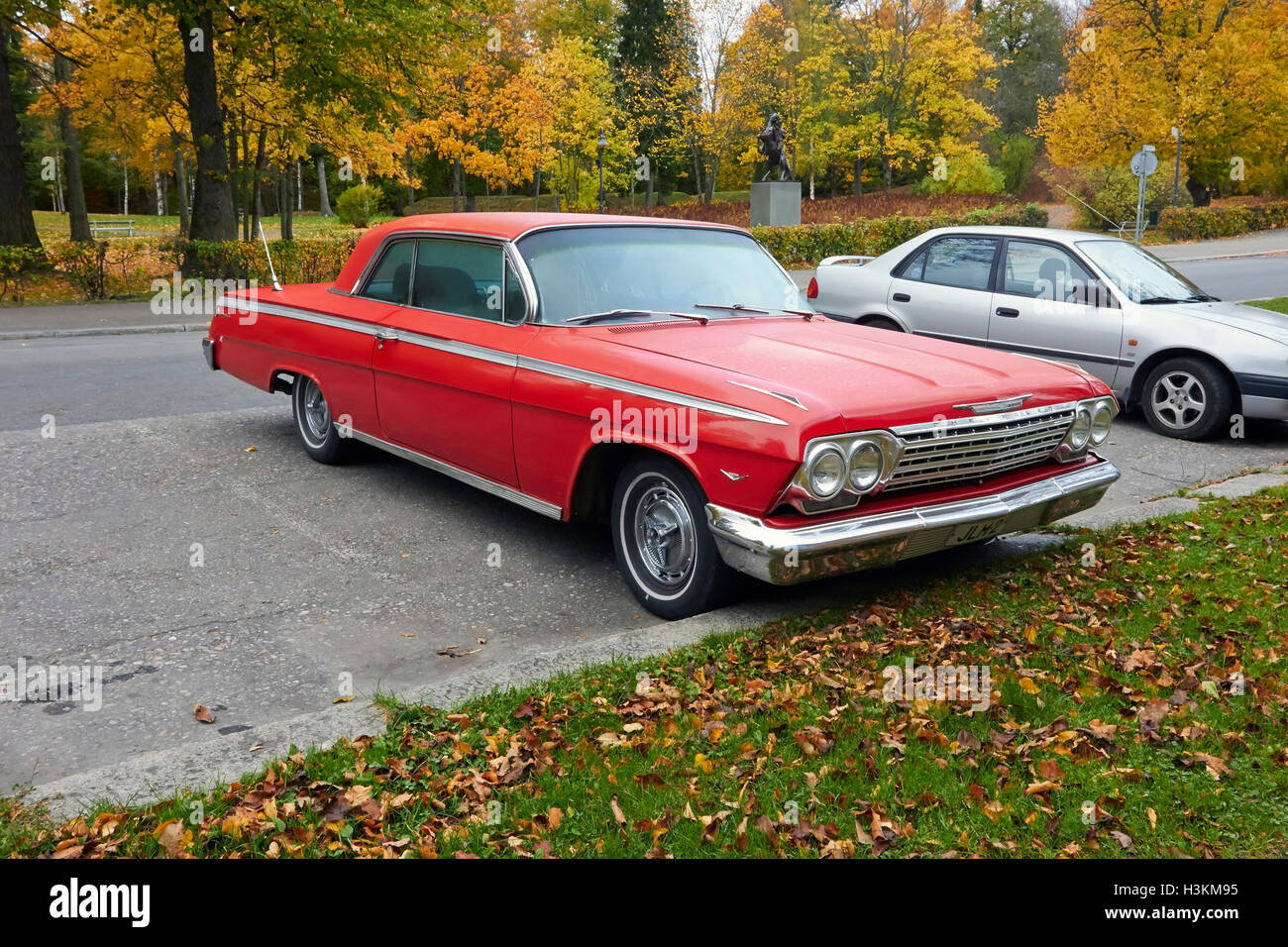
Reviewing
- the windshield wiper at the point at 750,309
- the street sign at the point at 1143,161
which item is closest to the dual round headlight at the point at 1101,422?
the windshield wiper at the point at 750,309

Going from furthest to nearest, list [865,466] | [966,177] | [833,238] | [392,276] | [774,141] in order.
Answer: [966,177]
[774,141]
[833,238]
[392,276]
[865,466]

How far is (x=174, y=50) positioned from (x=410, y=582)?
80.6ft

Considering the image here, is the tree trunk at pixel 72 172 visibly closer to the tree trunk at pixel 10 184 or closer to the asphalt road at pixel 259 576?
the tree trunk at pixel 10 184

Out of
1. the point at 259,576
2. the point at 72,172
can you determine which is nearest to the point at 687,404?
the point at 259,576

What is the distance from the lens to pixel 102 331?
15688 millimetres

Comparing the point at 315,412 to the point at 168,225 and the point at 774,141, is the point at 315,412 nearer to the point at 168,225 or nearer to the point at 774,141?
the point at 774,141

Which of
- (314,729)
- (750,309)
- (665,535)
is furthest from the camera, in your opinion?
(750,309)

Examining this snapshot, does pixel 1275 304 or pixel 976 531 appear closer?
pixel 976 531

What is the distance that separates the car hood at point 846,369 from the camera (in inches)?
178

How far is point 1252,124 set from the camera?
4141cm

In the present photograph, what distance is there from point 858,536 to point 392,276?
3.81 metres

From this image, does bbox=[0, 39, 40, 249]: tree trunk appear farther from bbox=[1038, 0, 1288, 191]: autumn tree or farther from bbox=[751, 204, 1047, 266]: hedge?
bbox=[1038, 0, 1288, 191]: autumn tree

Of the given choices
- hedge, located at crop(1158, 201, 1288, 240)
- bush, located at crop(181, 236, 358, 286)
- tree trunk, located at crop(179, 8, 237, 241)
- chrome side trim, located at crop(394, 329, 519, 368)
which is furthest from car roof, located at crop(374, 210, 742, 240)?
hedge, located at crop(1158, 201, 1288, 240)

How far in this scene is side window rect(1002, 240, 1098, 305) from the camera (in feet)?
31.1
